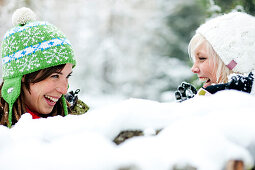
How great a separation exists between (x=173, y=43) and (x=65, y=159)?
13451 mm

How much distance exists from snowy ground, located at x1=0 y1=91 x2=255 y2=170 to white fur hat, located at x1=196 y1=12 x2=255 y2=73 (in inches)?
40.2

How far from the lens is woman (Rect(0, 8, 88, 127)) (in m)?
1.85

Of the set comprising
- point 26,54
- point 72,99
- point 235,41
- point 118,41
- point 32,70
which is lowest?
point 72,99

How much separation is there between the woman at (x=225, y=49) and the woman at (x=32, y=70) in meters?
1.02

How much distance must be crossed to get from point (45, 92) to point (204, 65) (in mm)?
1215

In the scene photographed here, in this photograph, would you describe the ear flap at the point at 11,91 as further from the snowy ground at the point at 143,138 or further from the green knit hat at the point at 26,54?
the snowy ground at the point at 143,138

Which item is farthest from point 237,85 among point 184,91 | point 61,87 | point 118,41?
point 118,41

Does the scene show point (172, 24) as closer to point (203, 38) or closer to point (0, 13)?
point (0, 13)

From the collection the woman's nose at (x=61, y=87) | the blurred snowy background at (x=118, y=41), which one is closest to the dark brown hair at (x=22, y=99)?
the woman's nose at (x=61, y=87)

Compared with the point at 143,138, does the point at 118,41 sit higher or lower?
higher

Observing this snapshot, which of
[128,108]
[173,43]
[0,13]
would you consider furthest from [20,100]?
[173,43]

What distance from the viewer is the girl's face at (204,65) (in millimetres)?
2039

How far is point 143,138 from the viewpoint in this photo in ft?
2.77

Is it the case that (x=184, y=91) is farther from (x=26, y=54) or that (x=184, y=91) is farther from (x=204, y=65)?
(x=26, y=54)
